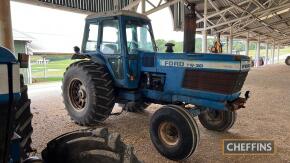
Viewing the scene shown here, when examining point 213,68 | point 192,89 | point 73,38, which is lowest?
point 192,89

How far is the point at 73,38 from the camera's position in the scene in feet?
68.7

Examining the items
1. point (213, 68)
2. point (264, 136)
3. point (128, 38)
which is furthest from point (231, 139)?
point (128, 38)

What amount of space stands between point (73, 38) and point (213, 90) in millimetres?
18957

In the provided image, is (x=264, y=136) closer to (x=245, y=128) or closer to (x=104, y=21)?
(x=245, y=128)

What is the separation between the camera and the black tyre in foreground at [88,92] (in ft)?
13.8

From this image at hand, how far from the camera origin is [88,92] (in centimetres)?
425

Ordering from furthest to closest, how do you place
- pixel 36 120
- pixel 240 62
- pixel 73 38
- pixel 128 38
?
pixel 73 38 < pixel 36 120 < pixel 128 38 < pixel 240 62

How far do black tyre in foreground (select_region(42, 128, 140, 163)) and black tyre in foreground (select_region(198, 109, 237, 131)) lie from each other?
2.70 metres

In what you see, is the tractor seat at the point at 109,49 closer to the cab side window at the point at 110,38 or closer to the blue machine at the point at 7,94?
the cab side window at the point at 110,38

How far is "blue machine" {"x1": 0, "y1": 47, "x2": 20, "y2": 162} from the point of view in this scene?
129 cm

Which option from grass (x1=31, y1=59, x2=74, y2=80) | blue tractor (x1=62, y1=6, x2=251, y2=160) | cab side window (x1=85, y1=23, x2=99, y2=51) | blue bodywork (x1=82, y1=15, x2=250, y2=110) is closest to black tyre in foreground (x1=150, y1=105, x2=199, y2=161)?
blue tractor (x1=62, y1=6, x2=251, y2=160)

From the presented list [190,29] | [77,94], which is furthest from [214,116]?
[77,94]

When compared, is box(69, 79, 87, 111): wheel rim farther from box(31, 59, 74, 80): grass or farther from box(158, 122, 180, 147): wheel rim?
box(31, 59, 74, 80): grass

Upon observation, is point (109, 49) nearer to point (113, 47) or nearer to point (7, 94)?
point (113, 47)
